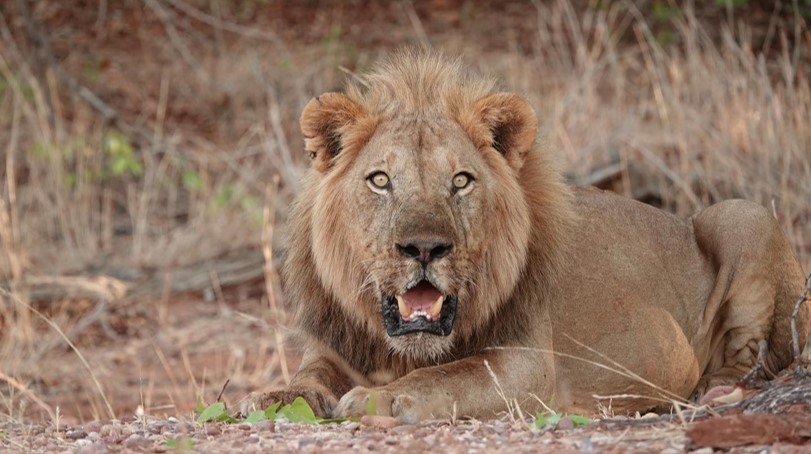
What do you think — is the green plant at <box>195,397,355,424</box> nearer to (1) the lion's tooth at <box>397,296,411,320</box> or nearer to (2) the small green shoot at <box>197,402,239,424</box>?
(2) the small green shoot at <box>197,402,239,424</box>

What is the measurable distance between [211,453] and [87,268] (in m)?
6.28

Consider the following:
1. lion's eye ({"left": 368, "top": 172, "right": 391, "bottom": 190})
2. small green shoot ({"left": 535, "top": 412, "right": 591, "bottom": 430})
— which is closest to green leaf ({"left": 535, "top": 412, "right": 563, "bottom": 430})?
small green shoot ({"left": 535, "top": 412, "right": 591, "bottom": 430})

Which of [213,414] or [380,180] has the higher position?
[380,180]

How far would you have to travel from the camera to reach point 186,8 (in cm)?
936

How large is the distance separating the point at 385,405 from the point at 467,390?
1.28ft

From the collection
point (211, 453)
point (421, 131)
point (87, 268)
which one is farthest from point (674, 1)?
point (211, 453)

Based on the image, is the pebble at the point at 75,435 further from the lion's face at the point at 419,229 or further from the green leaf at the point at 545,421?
the green leaf at the point at 545,421

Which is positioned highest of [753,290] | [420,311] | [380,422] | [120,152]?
[120,152]

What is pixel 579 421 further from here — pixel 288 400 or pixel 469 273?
pixel 288 400

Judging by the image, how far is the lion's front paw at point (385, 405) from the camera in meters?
4.20

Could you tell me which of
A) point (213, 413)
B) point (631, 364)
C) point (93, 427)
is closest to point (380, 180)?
point (213, 413)

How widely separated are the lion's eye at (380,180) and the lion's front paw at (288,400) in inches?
29.9

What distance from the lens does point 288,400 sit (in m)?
4.41

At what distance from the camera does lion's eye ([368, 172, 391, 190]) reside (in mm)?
4523
